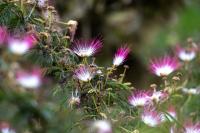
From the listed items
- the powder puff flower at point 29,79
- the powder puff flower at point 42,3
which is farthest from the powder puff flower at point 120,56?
the powder puff flower at point 29,79

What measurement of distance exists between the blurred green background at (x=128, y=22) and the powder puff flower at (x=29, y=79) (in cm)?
426

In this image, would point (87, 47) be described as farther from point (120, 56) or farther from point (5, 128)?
point (5, 128)

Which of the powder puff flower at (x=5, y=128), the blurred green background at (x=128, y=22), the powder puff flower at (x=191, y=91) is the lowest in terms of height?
the powder puff flower at (x=5, y=128)

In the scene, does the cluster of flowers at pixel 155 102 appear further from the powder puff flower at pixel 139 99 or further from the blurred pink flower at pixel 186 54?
the blurred pink flower at pixel 186 54

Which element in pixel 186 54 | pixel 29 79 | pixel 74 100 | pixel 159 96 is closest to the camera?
pixel 29 79

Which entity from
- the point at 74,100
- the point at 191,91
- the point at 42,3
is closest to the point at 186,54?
the point at 191,91

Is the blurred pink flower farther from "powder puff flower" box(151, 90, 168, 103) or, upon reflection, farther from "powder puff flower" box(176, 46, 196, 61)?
"powder puff flower" box(151, 90, 168, 103)

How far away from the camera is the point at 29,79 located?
5.30 ft

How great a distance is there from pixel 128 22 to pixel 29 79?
4787 mm

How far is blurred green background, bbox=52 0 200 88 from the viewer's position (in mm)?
6125

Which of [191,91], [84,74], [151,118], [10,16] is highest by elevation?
[191,91]

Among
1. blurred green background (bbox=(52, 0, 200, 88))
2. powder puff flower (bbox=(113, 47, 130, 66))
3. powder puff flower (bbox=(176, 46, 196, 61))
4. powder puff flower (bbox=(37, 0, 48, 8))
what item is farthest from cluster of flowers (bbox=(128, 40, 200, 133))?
blurred green background (bbox=(52, 0, 200, 88))

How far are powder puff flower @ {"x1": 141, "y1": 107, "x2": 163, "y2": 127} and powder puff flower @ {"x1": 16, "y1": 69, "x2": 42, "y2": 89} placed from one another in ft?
1.42

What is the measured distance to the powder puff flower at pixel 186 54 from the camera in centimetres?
308
